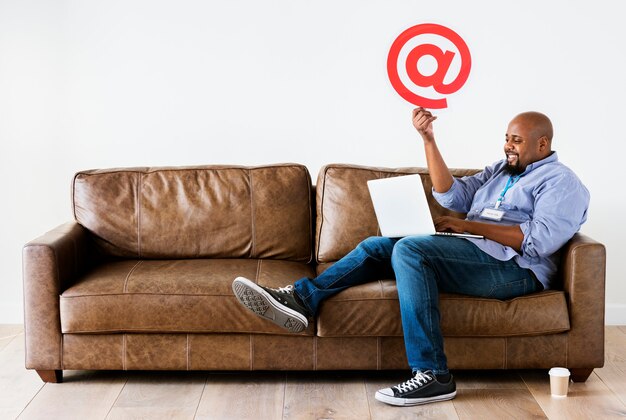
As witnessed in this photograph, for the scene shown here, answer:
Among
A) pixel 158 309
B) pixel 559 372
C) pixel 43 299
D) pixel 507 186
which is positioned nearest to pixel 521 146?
pixel 507 186

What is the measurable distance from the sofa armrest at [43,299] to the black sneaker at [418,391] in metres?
1.23

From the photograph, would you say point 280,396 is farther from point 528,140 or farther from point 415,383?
point 528,140

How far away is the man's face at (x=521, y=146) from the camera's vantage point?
3.19 metres

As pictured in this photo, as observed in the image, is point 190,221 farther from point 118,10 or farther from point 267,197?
point 118,10

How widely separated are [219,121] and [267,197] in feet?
2.22

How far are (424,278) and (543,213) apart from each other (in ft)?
1.79

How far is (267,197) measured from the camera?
11.6 feet

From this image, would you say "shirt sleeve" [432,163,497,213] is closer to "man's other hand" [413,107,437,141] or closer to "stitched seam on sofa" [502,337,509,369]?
"man's other hand" [413,107,437,141]

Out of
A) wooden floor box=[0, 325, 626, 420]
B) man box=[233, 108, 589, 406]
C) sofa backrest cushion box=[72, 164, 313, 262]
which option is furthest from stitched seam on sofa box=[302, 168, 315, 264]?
wooden floor box=[0, 325, 626, 420]

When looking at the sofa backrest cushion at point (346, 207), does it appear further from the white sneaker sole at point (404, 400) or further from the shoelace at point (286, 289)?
the white sneaker sole at point (404, 400)

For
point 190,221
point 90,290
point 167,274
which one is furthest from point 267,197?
point 90,290

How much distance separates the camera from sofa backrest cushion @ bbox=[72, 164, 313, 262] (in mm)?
3482

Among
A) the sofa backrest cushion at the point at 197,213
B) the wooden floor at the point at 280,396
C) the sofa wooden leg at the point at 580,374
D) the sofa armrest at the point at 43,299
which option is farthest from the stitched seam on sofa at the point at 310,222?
the sofa wooden leg at the point at 580,374

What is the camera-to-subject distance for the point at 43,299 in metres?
3.01
